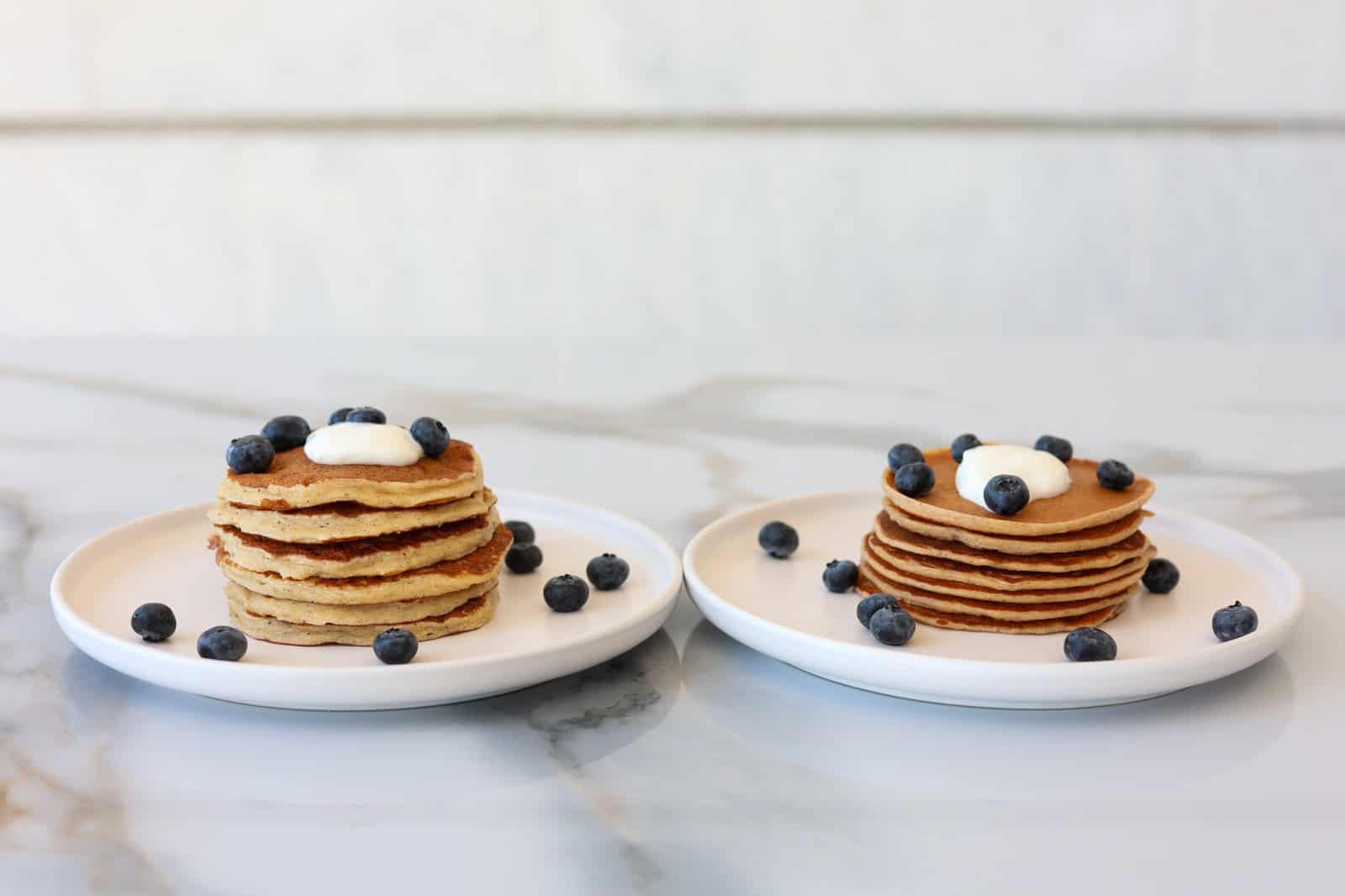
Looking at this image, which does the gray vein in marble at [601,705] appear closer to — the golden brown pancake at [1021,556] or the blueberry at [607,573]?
the blueberry at [607,573]

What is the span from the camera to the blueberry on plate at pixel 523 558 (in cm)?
204

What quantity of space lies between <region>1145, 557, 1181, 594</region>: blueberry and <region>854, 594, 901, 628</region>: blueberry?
0.41 meters

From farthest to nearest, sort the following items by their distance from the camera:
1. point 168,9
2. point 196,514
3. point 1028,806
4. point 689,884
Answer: point 168,9 → point 196,514 → point 1028,806 → point 689,884

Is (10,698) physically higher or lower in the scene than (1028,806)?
lower

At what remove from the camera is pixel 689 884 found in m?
1.26

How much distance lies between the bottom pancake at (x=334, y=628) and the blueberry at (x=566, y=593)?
0.38ft

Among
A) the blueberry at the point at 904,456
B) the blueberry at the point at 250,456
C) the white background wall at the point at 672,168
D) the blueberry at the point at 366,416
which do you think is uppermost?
the blueberry at the point at 250,456

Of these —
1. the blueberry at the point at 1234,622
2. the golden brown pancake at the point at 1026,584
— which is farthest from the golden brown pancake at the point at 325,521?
the blueberry at the point at 1234,622

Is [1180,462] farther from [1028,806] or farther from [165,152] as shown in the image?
[165,152]

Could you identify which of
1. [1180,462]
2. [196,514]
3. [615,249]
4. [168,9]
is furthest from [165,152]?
[1180,462]

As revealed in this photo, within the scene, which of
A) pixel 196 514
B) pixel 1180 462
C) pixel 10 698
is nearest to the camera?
pixel 10 698

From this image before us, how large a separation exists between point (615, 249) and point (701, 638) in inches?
128

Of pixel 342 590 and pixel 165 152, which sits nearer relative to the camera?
pixel 342 590

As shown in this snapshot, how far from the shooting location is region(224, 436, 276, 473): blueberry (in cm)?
181
